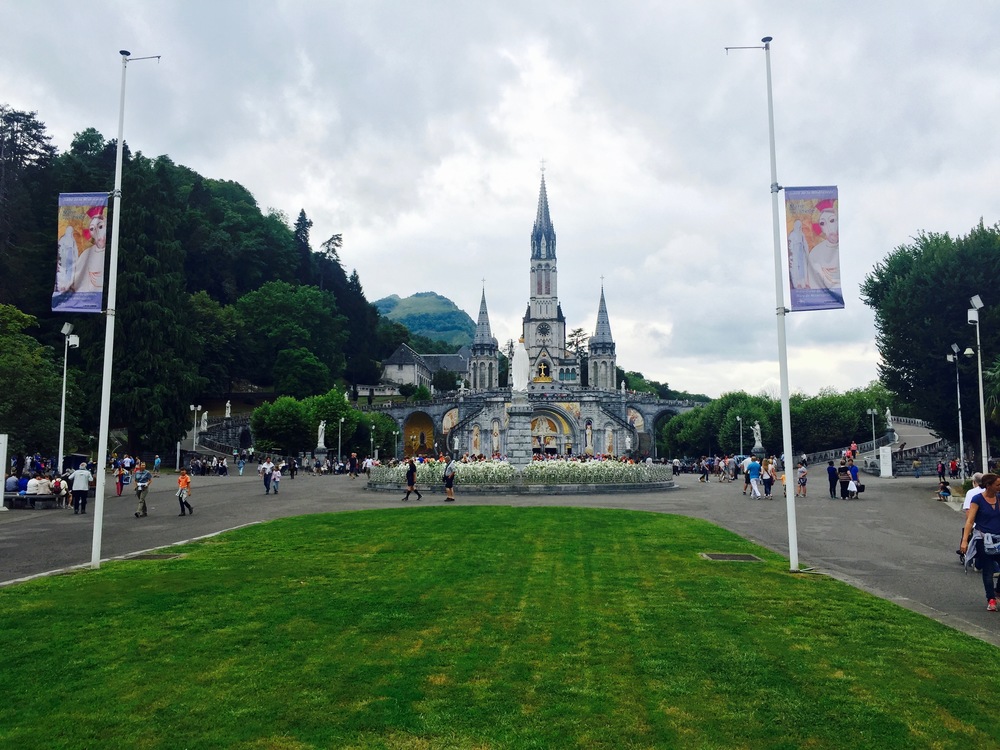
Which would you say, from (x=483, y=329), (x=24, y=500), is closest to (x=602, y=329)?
(x=483, y=329)

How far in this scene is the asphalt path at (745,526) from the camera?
1079cm

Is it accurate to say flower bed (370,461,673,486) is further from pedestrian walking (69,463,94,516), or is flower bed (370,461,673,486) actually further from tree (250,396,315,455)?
tree (250,396,315,455)

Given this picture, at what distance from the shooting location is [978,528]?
8.97m

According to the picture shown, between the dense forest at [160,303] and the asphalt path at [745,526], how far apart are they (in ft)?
47.9

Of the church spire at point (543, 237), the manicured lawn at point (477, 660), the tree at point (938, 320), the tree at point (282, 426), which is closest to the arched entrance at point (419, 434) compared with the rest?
the tree at point (282, 426)

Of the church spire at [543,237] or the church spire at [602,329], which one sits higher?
the church spire at [543,237]

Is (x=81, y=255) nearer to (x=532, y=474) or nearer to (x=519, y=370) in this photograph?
(x=532, y=474)

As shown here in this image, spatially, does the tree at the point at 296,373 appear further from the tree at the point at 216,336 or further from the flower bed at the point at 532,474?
the flower bed at the point at 532,474

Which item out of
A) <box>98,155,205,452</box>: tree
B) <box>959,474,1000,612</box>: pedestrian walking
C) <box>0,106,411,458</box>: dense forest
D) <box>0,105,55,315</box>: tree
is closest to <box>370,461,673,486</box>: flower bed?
<box>0,106,411,458</box>: dense forest

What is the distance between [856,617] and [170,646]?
7.13 metres

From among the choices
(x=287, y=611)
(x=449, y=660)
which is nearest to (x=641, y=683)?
(x=449, y=660)

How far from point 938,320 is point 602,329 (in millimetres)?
82146

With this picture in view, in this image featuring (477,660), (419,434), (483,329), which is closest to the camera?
(477,660)

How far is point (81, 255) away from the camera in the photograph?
12234 millimetres
